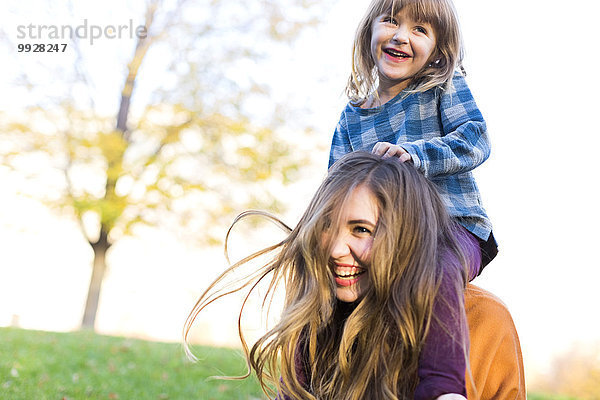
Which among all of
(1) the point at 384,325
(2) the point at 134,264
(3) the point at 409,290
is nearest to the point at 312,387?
(1) the point at 384,325

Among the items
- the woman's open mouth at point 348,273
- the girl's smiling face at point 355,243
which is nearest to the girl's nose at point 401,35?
the girl's smiling face at point 355,243

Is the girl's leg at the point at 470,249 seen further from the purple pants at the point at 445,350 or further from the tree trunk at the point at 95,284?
the tree trunk at the point at 95,284

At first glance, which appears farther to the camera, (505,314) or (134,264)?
(134,264)

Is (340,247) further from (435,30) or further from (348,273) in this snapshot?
(435,30)

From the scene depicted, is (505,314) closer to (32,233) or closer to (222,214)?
(222,214)

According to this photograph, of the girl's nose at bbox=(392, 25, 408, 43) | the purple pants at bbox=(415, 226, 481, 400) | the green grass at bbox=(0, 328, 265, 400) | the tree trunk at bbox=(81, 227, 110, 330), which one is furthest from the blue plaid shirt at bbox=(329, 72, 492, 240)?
the tree trunk at bbox=(81, 227, 110, 330)

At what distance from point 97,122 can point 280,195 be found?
10.7 feet

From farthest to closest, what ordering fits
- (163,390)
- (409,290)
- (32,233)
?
(32,233)
(163,390)
(409,290)

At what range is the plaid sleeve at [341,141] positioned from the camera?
3.21 m

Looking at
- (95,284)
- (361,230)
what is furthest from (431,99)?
(95,284)

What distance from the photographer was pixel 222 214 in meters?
11.0

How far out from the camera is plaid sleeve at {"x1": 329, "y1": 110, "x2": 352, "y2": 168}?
321 centimetres

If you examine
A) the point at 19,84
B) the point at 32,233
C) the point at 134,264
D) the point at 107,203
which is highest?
the point at 19,84

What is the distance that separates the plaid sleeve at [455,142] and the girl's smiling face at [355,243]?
0.26 meters
